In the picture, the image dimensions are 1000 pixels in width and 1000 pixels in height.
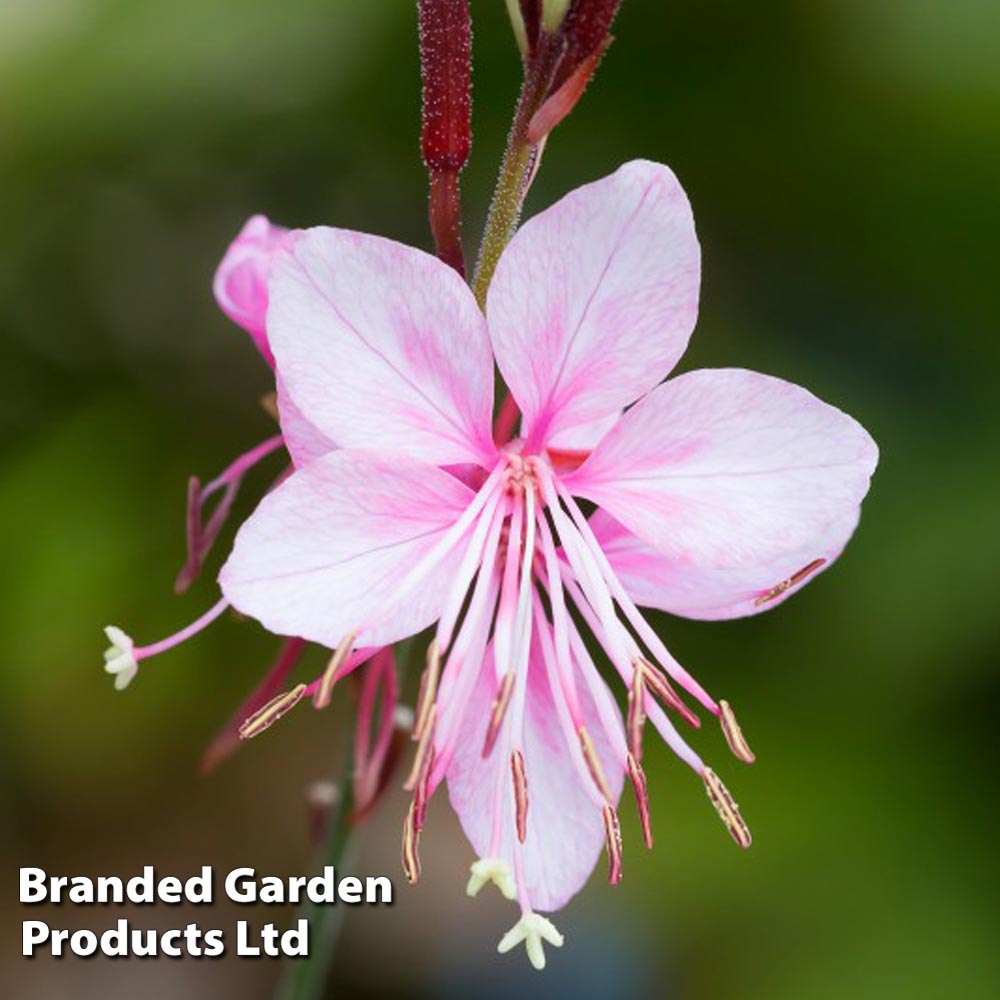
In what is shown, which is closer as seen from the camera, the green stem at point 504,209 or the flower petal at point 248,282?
the green stem at point 504,209

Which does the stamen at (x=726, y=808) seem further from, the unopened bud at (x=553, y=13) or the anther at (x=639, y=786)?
the unopened bud at (x=553, y=13)

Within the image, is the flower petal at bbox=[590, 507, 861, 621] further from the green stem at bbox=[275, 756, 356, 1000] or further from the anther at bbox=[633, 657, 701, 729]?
the green stem at bbox=[275, 756, 356, 1000]

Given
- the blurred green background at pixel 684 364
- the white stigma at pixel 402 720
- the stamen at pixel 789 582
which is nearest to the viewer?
the stamen at pixel 789 582

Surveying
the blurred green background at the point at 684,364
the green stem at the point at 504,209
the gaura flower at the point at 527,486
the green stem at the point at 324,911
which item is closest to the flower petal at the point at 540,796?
the gaura flower at the point at 527,486

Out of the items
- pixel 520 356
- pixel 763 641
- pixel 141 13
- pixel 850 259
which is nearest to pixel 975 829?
pixel 763 641

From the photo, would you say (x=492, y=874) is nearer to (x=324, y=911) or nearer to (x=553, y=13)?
(x=324, y=911)

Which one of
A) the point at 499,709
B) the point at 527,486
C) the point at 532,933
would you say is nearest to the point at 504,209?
the point at 527,486

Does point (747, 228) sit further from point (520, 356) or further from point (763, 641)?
point (520, 356)
